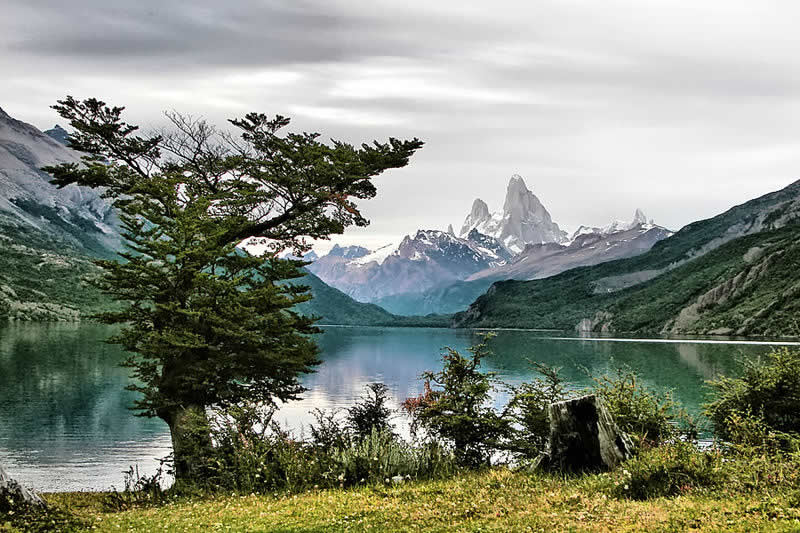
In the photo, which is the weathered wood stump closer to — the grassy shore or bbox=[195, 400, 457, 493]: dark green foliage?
the grassy shore

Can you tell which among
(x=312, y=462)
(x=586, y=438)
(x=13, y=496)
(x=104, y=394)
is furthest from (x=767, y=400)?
(x=104, y=394)

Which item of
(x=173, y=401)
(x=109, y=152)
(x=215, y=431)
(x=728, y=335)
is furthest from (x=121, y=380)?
(x=728, y=335)

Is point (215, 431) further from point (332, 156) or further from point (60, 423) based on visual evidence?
point (60, 423)

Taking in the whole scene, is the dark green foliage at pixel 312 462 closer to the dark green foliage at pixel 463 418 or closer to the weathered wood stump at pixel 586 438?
the dark green foliage at pixel 463 418

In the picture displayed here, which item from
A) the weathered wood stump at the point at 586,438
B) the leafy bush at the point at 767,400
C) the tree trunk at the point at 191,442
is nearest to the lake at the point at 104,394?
the leafy bush at the point at 767,400

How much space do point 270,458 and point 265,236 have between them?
569 inches

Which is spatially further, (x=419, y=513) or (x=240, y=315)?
(x=240, y=315)

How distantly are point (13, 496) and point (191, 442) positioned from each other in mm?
8572

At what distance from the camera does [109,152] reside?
101 feet

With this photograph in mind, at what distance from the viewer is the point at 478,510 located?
13.0m

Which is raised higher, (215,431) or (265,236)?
(265,236)

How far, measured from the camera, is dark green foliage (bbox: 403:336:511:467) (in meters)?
19.5

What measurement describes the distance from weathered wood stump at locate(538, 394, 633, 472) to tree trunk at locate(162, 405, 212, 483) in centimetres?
1039

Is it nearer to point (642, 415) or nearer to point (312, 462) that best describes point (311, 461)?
point (312, 462)
